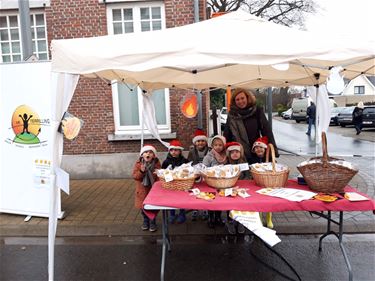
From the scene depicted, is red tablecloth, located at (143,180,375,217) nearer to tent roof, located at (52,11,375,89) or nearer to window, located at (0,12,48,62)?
tent roof, located at (52,11,375,89)

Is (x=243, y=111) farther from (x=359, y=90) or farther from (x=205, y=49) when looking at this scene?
(x=359, y=90)

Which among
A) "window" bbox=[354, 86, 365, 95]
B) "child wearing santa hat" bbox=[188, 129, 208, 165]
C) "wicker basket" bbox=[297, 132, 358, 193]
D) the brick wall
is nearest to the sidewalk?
"child wearing santa hat" bbox=[188, 129, 208, 165]

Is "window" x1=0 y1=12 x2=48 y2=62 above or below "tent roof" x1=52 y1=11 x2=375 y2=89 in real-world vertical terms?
above

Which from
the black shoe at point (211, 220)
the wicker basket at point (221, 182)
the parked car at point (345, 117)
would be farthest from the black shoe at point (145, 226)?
the parked car at point (345, 117)

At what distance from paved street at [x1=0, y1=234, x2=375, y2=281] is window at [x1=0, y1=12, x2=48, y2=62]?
16.3 ft

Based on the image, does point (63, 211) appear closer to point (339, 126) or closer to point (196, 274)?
point (196, 274)

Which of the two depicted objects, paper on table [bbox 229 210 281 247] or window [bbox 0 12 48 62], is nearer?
paper on table [bbox 229 210 281 247]

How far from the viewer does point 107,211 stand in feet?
19.6

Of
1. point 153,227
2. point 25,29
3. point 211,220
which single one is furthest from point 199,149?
point 25,29

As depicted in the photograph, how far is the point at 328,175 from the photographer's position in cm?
343

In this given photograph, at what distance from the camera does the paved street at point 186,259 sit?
12.8 feet

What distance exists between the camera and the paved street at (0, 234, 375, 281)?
3.89 metres

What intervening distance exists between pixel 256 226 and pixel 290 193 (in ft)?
Result: 1.84

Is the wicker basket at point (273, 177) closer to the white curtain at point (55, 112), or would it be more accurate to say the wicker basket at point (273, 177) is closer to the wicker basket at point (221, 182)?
the wicker basket at point (221, 182)
